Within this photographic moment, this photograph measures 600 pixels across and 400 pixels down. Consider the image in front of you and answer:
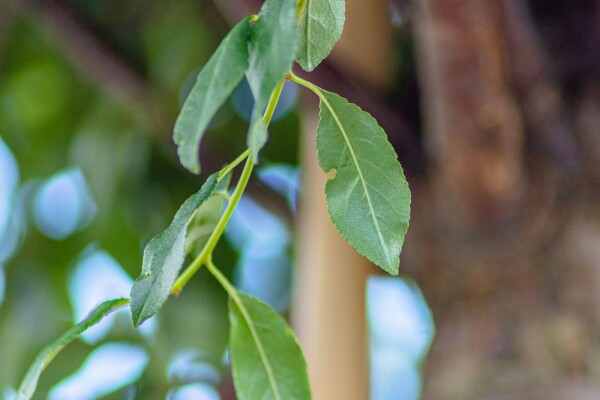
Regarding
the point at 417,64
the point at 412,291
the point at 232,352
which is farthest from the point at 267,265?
the point at 232,352

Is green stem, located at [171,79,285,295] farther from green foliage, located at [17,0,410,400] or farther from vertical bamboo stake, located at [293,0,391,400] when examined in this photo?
vertical bamboo stake, located at [293,0,391,400]

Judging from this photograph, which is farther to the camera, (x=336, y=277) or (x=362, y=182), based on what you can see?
(x=336, y=277)

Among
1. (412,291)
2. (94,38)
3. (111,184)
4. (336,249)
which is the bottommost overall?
(412,291)

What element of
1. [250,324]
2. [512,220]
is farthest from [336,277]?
[250,324]

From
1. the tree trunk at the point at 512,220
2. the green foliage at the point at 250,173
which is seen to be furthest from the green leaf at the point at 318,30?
the tree trunk at the point at 512,220

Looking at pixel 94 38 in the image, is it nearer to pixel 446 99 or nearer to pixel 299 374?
pixel 446 99

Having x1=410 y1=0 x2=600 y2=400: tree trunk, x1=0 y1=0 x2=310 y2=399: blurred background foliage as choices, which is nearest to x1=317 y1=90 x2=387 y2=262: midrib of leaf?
x1=410 y1=0 x2=600 y2=400: tree trunk

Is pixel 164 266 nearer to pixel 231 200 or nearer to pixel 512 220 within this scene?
pixel 231 200
